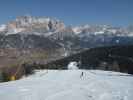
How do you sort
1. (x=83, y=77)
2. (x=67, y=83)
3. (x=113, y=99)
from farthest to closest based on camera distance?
(x=83, y=77) → (x=67, y=83) → (x=113, y=99)

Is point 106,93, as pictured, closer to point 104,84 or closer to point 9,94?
point 104,84

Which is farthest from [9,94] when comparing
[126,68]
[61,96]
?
[126,68]

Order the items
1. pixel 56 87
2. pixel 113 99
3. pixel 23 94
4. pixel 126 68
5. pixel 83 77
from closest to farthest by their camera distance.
Answer: pixel 113 99 → pixel 23 94 → pixel 56 87 → pixel 83 77 → pixel 126 68

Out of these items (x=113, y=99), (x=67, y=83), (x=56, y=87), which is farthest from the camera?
(x=67, y=83)

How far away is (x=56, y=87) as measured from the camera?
752 centimetres

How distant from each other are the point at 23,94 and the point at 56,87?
111cm

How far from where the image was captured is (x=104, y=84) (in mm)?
7898

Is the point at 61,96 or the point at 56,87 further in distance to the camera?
the point at 56,87

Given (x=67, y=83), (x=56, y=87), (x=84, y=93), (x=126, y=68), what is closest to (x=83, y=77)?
(x=67, y=83)

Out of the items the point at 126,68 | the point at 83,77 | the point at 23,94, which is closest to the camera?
the point at 23,94

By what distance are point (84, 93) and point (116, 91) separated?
91 centimetres

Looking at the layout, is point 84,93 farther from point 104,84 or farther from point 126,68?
point 126,68

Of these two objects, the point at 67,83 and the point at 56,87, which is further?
the point at 67,83

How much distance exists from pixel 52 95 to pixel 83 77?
2867 millimetres
